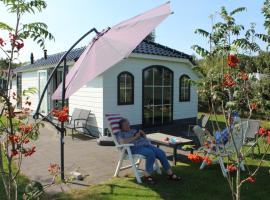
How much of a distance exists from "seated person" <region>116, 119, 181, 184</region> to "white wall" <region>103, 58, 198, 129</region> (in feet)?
15.4

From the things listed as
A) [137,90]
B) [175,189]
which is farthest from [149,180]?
[137,90]

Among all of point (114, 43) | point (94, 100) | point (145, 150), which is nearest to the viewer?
point (114, 43)

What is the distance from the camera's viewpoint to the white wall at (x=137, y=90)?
1200 centimetres

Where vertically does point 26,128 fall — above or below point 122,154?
above

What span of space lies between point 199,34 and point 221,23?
1.07ft

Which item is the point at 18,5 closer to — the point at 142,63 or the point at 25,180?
the point at 25,180

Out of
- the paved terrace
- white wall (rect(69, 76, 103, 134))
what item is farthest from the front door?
the paved terrace

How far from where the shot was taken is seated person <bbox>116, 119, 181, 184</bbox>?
6707 millimetres

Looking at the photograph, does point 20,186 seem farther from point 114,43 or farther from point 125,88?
point 125,88

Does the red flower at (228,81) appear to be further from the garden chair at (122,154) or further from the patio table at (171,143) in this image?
the patio table at (171,143)

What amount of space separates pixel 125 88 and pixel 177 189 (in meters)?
6.77

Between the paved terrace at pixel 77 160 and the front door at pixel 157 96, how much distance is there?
2.85m

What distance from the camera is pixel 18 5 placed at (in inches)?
128

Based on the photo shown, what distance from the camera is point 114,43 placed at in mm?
5500
